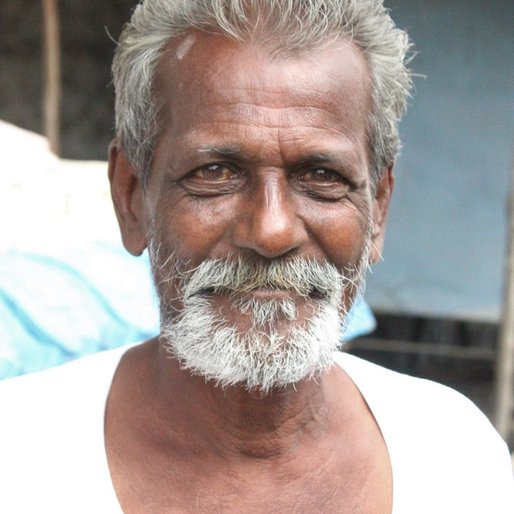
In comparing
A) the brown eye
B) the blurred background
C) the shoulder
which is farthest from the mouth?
the blurred background

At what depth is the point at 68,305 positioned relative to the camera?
9.00 ft

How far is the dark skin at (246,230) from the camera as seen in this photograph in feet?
5.48

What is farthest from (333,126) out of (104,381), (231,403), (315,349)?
(104,381)

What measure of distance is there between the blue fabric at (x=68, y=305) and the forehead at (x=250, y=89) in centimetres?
84

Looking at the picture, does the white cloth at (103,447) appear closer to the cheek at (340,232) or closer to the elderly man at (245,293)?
the elderly man at (245,293)

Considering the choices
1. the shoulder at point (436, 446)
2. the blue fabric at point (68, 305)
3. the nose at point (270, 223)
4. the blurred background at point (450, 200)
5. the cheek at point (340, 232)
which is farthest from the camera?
the blurred background at point (450, 200)

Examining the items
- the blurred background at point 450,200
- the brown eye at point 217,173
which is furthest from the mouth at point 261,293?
the blurred background at point 450,200

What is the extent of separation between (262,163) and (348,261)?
254mm

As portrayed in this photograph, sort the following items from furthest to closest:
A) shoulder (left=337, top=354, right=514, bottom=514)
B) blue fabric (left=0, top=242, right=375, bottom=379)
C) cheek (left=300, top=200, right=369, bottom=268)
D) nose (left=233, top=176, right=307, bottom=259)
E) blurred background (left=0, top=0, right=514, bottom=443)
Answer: blurred background (left=0, top=0, right=514, bottom=443) → blue fabric (left=0, top=242, right=375, bottom=379) → shoulder (left=337, top=354, right=514, bottom=514) → cheek (left=300, top=200, right=369, bottom=268) → nose (left=233, top=176, right=307, bottom=259)

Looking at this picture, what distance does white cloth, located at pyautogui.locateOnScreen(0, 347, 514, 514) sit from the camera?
1.67m

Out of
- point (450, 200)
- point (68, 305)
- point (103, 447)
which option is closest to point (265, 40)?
point (103, 447)

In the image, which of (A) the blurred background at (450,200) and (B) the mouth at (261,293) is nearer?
(B) the mouth at (261,293)

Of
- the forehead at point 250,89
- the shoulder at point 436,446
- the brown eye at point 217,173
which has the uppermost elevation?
the forehead at point 250,89

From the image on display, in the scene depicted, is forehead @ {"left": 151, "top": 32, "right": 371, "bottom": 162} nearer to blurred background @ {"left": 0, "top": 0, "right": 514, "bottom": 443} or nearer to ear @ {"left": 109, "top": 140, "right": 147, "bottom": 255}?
ear @ {"left": 109, "top": 140, "right": 147, "bottom": 255}
